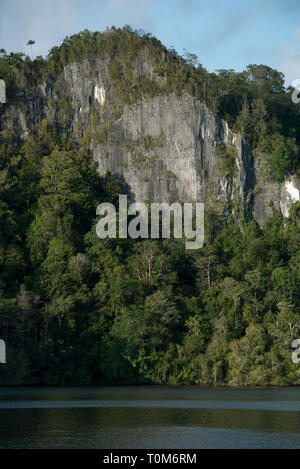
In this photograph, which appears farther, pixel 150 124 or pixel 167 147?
pixel 150 124

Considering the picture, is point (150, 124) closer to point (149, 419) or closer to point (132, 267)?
point (132, 267)

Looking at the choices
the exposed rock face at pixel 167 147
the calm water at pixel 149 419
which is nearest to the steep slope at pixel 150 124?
the exposed rock face at pixel 167 147

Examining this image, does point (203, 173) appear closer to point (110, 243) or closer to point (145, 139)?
point (145, 139)

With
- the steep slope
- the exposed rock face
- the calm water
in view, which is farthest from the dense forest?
the calm water

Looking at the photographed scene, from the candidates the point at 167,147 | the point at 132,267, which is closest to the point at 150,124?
the point at 167,147

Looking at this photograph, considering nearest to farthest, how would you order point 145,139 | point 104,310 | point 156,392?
point 156,392
point 104,310
point 145,139

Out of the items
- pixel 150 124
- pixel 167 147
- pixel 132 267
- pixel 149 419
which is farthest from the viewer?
pixel 150 124
